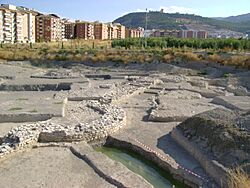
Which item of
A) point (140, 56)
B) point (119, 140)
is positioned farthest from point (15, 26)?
point (119, 140)

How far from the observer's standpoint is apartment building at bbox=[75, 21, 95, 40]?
105375mm

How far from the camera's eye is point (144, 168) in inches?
449

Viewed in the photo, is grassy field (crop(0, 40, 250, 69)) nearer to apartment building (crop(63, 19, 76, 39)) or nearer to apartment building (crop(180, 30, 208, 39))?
apartment building (crop(63, 19, 76, 39))

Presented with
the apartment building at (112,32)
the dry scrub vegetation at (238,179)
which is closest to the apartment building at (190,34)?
the apartment building at (112,32)

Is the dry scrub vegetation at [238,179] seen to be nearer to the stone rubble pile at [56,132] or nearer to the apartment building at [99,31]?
the stone rubble pile at [56,132]

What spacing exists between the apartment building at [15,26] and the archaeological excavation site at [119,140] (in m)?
63.2

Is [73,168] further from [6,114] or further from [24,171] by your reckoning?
[6,114]

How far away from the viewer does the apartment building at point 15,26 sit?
7872cm

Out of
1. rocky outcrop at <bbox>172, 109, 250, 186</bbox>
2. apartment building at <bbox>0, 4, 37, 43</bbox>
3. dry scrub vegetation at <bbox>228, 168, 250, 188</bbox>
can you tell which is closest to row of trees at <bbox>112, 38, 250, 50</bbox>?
apartment building at <bbox>0, 4, 37, 43</bbox>

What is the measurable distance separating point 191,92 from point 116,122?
1011 centimetres

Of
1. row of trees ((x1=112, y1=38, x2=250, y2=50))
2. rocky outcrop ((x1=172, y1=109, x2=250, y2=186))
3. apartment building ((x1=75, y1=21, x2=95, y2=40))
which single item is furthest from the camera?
apartment building ((x1=75, y1=21, x2=95, y2=40))

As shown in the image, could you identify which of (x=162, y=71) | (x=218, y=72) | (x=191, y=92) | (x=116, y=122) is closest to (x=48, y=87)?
(x=191, y=92)

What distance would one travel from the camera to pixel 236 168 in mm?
9148

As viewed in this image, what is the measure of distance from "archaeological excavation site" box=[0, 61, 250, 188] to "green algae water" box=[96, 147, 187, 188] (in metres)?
0.03
